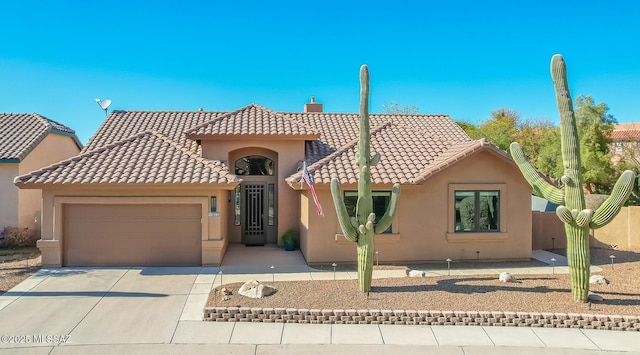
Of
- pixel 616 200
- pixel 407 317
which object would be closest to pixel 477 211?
pixel 616 200

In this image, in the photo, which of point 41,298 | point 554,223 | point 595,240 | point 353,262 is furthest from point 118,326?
point 595,240

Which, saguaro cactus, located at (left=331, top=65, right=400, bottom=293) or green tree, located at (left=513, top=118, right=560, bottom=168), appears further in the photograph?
green tree, located at (left=513, top=118, right=560, bottom=168)

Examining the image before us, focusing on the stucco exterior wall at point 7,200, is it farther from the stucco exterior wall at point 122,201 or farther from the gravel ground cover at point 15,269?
the stucco exterior wall at point 122,201

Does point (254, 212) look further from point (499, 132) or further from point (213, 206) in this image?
point (499, 132)

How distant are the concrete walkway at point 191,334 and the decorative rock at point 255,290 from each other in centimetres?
91

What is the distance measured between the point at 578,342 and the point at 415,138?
9.57m

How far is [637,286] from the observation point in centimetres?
1038

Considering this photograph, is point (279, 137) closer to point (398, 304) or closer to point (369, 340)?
point (398, 304)

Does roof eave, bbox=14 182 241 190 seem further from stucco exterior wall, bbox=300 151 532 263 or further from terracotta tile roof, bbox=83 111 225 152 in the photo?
terracotta tile roof, bbox=83 111 225 152

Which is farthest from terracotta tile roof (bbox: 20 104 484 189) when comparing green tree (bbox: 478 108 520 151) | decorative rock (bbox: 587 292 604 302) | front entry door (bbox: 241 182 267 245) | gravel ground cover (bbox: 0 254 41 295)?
green tree (bbox: 478 108 520 151)

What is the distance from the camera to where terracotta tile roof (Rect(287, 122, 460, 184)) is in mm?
13000

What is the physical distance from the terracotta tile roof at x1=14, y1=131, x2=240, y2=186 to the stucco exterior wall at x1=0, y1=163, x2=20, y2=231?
15.7ft

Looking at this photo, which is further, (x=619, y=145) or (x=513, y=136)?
(x=513, y=136)

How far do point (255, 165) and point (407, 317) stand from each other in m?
9.64
